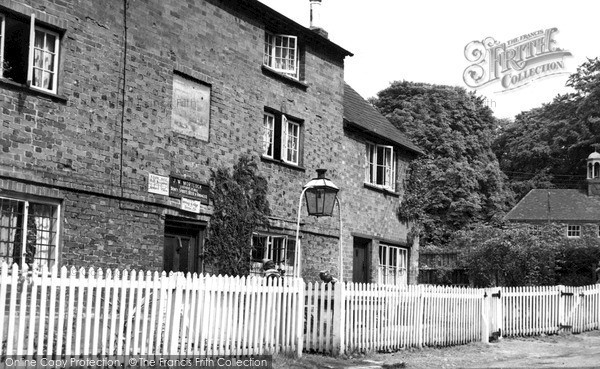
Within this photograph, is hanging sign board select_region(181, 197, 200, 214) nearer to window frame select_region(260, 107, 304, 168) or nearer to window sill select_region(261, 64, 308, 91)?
window frame select_region(260, 107, 304, 168)

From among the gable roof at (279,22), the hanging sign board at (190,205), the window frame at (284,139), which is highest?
the gable roof at (279,22)

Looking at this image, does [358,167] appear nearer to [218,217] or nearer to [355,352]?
[218,217]

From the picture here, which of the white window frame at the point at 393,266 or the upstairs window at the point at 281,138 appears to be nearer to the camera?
the upstairs window at the point at 281,138

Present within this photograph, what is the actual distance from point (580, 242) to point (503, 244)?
12579 mm

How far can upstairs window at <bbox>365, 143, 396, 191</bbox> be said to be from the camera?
24.4 meters

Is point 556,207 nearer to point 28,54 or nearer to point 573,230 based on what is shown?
point 573,230

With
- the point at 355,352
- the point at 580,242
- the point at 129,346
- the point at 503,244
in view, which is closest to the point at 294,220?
the point at 355,352

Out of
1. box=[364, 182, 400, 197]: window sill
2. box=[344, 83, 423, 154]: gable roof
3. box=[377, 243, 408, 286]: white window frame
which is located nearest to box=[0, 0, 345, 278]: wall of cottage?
box=[344, 83, 423, 154]: gable roof

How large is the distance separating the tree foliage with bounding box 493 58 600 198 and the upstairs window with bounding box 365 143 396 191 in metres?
43.2

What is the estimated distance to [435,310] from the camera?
1711cm

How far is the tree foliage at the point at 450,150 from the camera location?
5531 centimetres

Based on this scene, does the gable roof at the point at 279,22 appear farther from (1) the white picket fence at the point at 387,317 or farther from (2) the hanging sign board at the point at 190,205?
(1) the white picket fence at the point at 387,317

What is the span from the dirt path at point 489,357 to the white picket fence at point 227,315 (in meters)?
0.39

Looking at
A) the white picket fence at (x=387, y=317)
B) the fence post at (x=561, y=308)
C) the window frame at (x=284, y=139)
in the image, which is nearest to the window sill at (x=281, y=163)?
the window frame at (x=284, y=139)
